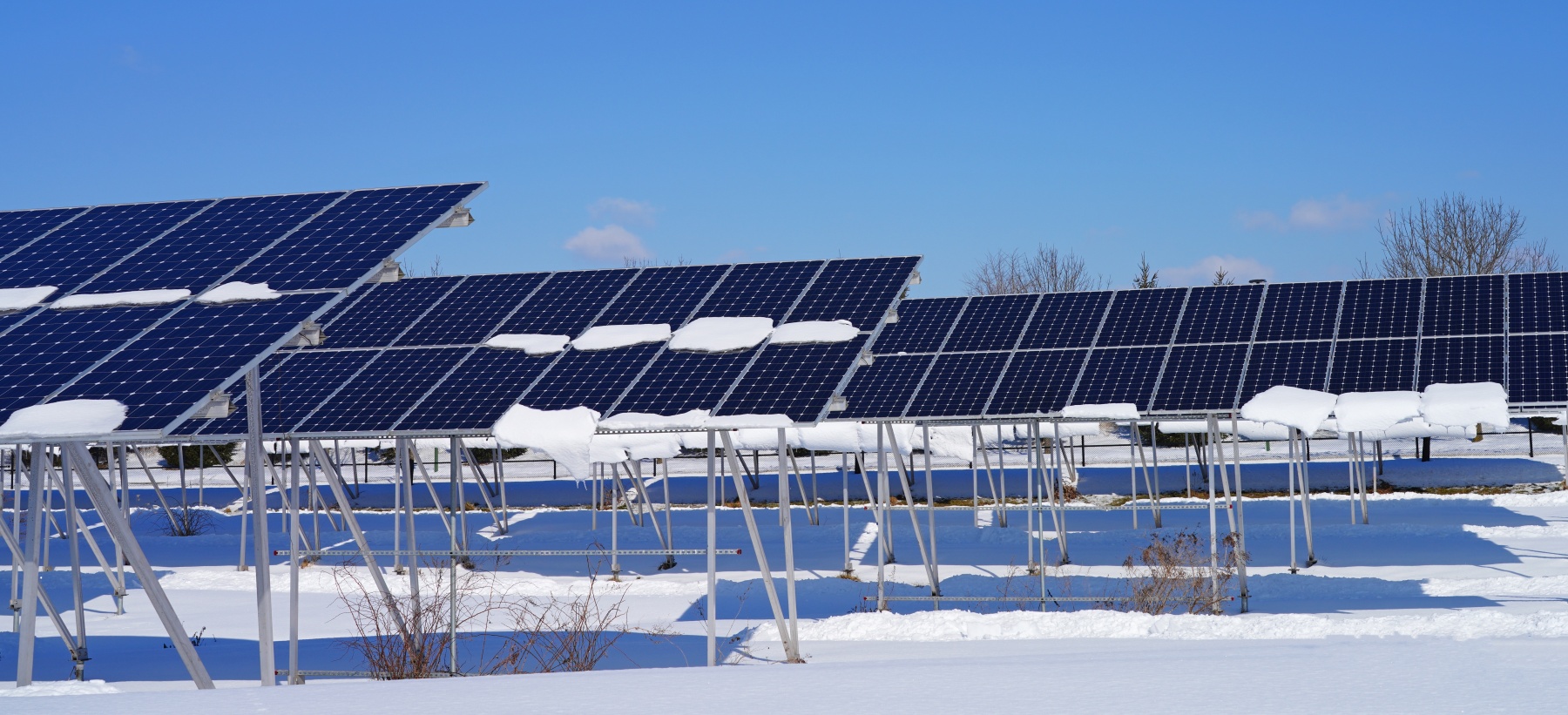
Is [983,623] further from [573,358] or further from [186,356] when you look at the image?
[186,356]

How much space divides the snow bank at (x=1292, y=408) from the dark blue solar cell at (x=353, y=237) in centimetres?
1079

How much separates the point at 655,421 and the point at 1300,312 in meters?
13.8

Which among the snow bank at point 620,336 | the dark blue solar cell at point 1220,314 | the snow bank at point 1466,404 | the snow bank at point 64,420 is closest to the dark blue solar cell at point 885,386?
the dark blue solar cell at point 1220,314

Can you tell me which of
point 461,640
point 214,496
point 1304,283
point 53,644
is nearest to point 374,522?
point 214,496

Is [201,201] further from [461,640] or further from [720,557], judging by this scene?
[720,557]

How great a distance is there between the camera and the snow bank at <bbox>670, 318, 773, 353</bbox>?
13586mm

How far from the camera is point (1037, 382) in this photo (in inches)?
790

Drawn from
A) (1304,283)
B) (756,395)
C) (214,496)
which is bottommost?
(214,496)

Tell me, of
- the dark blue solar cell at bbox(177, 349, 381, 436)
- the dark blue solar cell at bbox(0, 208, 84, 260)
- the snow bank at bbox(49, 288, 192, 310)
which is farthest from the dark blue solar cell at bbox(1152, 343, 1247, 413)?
the dark blue solar cell at bbox(0, 208, 84, 260)

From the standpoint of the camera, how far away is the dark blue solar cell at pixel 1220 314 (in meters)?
21.0

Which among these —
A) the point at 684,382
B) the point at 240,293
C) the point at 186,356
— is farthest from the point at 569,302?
the point at 186,356

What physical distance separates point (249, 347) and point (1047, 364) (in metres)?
13.8

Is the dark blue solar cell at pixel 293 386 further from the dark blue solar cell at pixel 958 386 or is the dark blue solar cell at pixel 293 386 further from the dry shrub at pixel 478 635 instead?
the dark blue solar cell at pixel 958 386

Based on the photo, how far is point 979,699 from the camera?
7910 millimetres
